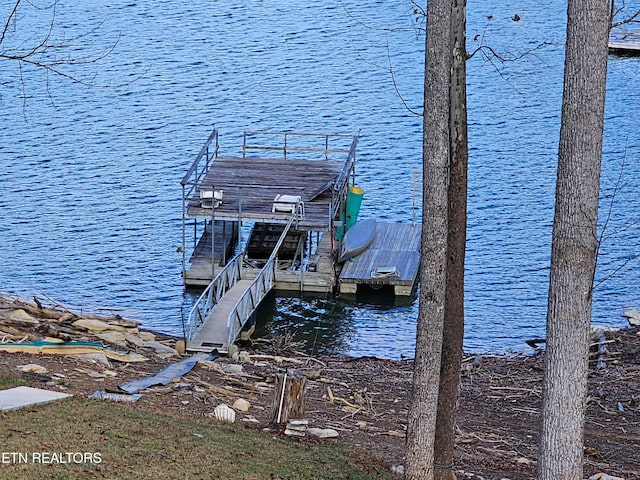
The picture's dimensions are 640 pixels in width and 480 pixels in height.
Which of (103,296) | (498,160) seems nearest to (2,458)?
(103,296)

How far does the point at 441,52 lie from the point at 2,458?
5602 mm

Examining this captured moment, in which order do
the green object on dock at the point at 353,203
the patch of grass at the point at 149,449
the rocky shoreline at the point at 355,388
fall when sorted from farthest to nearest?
the green object on dock at the point at 353,203
the rocky shoreline at the point at 355,388
the patch of grass at the point at 149,449

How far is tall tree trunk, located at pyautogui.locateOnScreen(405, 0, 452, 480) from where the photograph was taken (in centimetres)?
1038

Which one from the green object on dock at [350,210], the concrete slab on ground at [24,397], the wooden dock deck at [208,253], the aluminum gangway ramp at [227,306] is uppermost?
the green object on dock at [350,210]

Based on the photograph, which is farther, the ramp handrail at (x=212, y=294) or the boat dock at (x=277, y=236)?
the boat dock at (x=277, y=236)

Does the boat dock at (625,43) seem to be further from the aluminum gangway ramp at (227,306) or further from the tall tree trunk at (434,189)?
the tall tree trunk at (434,189)

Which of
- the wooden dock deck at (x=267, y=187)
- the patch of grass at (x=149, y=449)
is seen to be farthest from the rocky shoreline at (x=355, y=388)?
the wooden dock deck at (x=267, y=187)

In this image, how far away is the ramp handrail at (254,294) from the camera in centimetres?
2650

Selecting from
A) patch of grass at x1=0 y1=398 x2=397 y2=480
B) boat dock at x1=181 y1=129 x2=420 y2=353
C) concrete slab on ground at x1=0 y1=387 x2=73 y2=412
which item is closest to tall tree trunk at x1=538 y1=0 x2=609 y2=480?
patch of grass at x1=0 y1=398 x2=397 y2=480

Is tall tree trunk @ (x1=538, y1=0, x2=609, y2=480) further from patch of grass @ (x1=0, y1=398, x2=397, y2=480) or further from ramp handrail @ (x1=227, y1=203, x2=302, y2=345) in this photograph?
ramp handrail @ (x1=227, y1=203, x2=302, y2=345)

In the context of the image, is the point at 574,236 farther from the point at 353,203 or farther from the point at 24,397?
the point at 353,203

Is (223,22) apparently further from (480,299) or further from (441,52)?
(441,52)

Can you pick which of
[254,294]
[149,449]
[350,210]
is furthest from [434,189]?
[350,210]

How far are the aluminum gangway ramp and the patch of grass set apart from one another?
12354 millimetres
